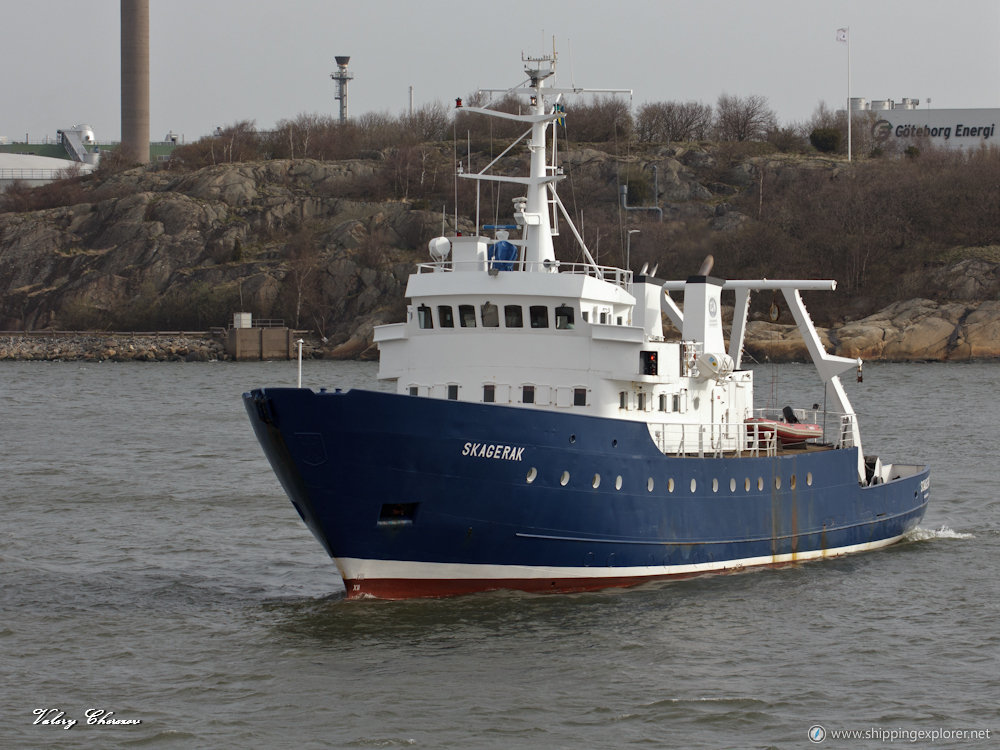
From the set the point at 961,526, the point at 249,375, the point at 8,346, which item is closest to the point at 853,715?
the point at 961,526

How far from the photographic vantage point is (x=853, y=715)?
15617 mm

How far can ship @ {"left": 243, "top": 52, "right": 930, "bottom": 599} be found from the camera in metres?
18.5

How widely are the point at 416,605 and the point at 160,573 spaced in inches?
237

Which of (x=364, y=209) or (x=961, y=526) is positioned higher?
(x=364, y=209)

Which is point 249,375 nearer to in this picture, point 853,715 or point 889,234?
point 889,234

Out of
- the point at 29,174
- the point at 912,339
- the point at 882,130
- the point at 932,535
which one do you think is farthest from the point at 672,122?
the point at 932,535

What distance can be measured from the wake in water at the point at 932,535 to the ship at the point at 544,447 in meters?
1.24

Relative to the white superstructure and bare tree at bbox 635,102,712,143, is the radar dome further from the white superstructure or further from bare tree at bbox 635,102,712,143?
bare tree at bbox 635,102,712,143

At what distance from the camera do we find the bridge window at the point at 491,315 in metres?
21.5

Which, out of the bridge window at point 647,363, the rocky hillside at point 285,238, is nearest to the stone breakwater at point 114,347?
the rocky hillside at point 285,238

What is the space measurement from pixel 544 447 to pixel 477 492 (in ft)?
3.99

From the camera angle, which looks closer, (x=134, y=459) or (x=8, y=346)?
(x=134, y=459)

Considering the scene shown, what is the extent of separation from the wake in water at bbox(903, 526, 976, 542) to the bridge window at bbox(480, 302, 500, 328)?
37.6ft

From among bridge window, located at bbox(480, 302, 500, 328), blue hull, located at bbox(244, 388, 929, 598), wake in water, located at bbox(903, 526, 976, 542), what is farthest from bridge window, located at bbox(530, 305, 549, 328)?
wake in water, located at bbox(903, 526, 976, 542)
